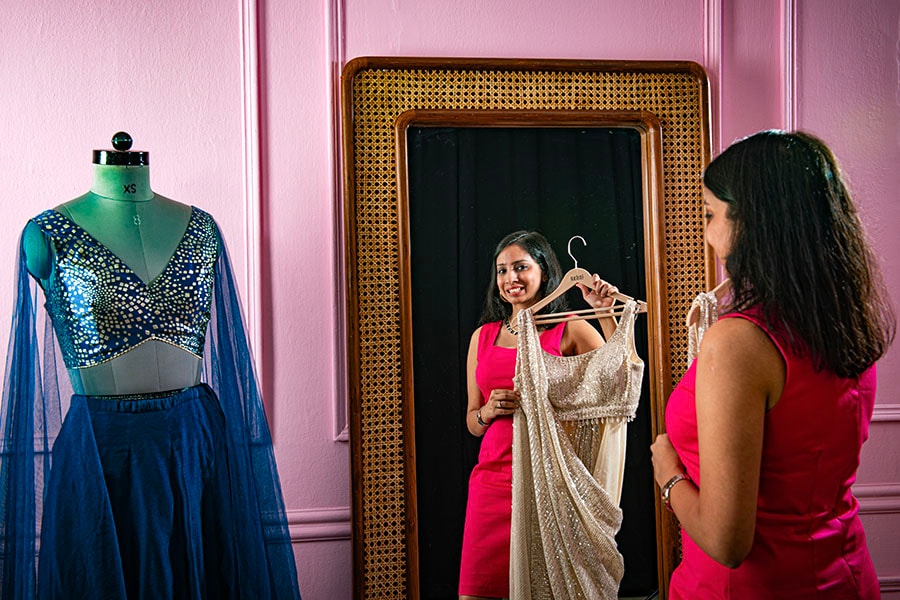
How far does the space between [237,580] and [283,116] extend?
4.24ft

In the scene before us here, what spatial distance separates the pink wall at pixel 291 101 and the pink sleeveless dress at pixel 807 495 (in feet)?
4.57

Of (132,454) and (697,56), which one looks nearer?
(132,454)

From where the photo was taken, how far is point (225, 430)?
191 centimetres

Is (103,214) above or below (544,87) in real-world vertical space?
below

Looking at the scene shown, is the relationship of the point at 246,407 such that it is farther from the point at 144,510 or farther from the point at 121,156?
the point at 121,156

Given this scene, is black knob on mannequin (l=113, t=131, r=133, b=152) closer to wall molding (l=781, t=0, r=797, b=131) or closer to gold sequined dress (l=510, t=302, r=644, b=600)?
gold sequined dress (l=510, t=302, r=644, b=600)

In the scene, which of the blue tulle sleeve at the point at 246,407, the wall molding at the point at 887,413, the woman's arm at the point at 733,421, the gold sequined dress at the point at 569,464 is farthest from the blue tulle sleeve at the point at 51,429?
the wall molding at the point at 887,413

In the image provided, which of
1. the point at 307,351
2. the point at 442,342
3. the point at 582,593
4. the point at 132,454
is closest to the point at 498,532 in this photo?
the point at 582,593

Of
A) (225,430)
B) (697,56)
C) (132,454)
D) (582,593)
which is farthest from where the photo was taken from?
(697,56)

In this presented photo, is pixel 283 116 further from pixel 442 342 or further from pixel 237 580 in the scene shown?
pixel 237 580

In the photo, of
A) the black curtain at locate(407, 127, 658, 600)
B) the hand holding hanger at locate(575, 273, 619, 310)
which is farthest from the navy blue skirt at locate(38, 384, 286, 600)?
the hand holding hanger at locate(575, 273, 619, 310)

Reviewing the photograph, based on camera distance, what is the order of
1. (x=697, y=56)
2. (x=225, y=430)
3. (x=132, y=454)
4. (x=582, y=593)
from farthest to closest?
(x=697, y=56)
(x=582, y=593)
(x=225, y=430)
(x=132, y=454)

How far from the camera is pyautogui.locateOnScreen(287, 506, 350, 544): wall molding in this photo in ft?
8.04

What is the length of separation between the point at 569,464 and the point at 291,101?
131 cm
